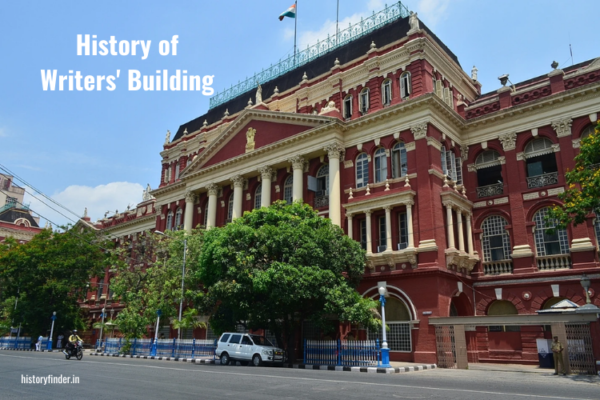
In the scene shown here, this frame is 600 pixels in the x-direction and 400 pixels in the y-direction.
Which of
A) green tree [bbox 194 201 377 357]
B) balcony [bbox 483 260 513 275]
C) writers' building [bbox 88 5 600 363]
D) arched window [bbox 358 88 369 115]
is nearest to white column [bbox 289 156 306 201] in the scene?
writers' building [bbox 88 5 600 363]

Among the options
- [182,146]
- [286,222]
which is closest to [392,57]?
[286,222]

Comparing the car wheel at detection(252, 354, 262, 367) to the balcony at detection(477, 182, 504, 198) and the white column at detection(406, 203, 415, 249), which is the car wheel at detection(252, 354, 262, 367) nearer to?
the white column at detection(406, 203, 415, 249)

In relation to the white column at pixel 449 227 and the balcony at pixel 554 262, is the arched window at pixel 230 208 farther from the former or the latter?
the balcony at pixel 554 262

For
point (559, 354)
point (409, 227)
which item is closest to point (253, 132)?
point (409, 227)

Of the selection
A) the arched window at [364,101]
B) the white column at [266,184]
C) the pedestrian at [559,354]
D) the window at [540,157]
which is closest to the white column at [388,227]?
the arched window at [364,101]

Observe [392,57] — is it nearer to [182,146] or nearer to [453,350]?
[453,350]

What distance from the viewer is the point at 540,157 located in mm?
29109

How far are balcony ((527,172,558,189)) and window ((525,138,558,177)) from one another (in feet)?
1.40

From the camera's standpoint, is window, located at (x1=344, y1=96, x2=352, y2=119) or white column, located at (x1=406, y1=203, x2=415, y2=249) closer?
white column, located at (x1=406, y1=203, x2=415, y2=249)

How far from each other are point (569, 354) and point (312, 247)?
12081mm

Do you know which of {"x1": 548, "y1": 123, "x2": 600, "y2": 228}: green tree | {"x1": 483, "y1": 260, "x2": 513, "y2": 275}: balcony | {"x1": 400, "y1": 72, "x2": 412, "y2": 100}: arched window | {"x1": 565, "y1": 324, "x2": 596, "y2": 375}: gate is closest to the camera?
{"x1": 548, "y1": 123, "x2": 600, "y2": 228}: green tree

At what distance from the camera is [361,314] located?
76.9ft

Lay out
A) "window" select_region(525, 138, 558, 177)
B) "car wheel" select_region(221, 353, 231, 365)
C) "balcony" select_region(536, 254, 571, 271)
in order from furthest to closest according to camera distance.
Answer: "window" select_region(525, 138, 558, 177) → "balcony" select_region(536, 254, 571, 271) → "car wheel" select_region(221, 353, 231, 365)

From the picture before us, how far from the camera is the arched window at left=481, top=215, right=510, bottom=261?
29172 millimetres
